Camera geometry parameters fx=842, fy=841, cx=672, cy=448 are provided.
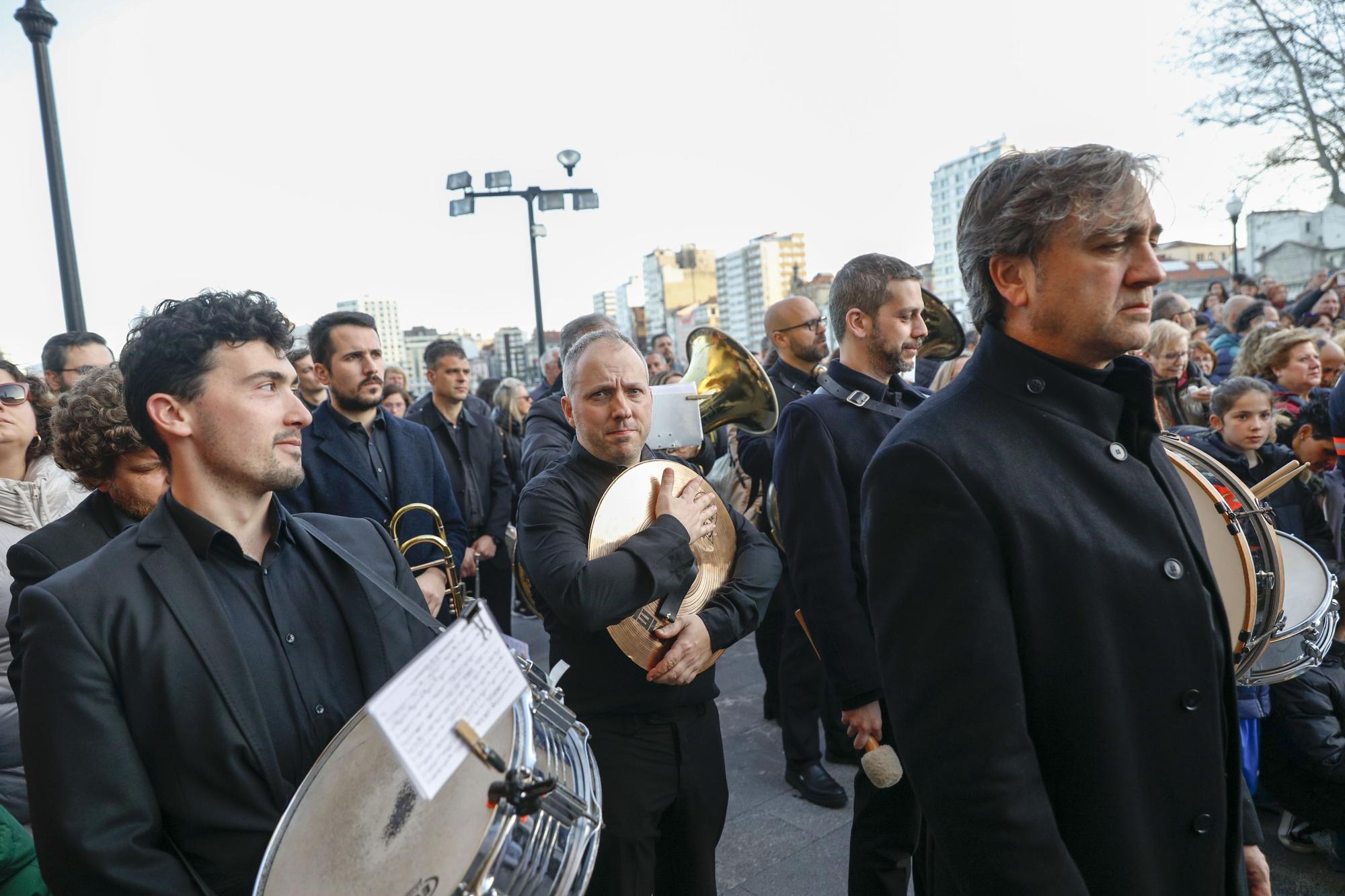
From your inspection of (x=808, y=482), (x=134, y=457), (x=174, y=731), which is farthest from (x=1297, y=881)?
(x=134, y=457)

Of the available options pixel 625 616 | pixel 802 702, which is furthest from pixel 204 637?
pixel 802 702

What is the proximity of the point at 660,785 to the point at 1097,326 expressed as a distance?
1.65 metres

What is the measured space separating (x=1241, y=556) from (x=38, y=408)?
4369 millimetres

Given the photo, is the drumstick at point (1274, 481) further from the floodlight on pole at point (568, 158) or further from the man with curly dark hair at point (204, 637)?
the floodlight on pole at point (568, 158)

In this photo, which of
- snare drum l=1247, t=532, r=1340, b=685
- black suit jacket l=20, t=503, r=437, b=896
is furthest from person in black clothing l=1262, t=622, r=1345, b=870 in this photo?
black suit jacket l=20, t=503, r=437, b=896

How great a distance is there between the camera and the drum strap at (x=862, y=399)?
2.97 metres

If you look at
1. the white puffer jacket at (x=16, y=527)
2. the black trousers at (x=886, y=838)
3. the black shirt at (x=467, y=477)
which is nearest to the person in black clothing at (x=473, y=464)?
the black shirt at (x=467, y=477)

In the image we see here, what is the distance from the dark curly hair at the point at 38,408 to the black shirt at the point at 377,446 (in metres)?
1.18

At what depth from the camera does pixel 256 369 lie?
1914 mm

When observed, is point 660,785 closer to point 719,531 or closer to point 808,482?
point 719,531

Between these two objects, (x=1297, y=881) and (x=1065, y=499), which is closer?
(x=1065, y=499)

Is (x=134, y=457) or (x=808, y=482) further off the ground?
(x=134, y=457)

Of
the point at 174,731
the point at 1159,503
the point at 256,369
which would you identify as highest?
the point at 256,369

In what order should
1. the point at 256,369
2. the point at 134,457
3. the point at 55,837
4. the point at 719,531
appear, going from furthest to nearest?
the point at 719,531
the point at 134,457
the point at 256,369
the point at 55,837
